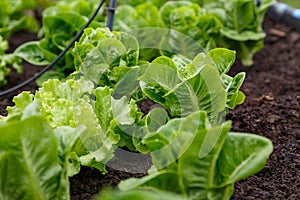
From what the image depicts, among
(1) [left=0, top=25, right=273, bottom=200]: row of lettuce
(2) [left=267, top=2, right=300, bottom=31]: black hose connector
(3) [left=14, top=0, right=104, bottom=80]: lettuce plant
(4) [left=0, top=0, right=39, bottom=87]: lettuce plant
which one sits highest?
(1) [left=0, top=25, right=273, bottom=200]: row of lettuce

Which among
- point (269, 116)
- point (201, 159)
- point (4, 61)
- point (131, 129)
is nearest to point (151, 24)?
point (4, 61)

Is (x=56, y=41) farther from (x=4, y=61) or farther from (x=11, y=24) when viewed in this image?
(x=11, y=24)

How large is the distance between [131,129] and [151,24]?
1.51 m

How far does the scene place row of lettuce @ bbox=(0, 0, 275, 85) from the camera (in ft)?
10.7

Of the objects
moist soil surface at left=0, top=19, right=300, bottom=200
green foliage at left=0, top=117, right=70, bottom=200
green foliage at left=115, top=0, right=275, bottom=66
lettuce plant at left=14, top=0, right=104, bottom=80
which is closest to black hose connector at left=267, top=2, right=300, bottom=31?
moist soil surface at left=0, top=19, right=300, bottom=200

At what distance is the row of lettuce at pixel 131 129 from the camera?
5.32 feet

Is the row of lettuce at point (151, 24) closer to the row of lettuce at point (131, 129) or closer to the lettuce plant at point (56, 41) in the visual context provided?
the lettuce plant at point (56, 41)

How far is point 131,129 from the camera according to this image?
221 centimetres

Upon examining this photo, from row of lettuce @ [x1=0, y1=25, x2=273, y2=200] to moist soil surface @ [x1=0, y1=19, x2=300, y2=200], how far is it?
0.35ft

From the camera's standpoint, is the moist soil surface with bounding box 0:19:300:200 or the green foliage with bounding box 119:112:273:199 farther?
the moist soil surface with bounding box 0:19:300:200

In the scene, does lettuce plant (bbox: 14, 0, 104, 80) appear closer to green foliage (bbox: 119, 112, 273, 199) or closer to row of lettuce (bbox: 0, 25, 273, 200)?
row of lettuce (bbox: 0, 25, 273, 200)

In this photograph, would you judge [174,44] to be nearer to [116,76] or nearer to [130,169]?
[116,76]

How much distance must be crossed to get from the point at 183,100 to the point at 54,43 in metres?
1.33

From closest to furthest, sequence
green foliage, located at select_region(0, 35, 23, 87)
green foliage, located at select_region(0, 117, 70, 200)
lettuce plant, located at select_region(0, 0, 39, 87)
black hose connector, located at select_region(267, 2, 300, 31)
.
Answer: green foliage, located at select_region(0, 117, 70, 200) → green foliage, located at select_region(0, 35, 23, 87) → lettuce plant, located at select_region(0, 0, 39, 87) → black hose connector, located at select_region(267, 2, 300, 31)
